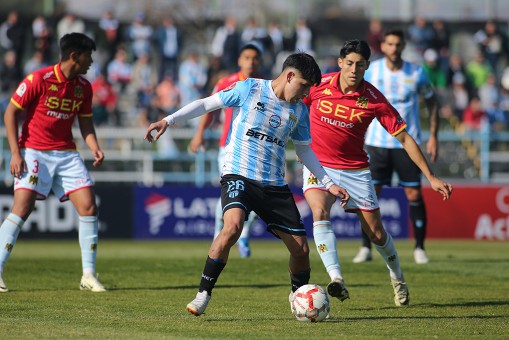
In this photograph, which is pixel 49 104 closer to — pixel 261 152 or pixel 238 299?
pixel 238 299

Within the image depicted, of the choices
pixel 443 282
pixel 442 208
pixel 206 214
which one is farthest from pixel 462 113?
pixel 443 282

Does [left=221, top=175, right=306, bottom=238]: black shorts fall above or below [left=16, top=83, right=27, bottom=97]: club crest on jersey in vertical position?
below

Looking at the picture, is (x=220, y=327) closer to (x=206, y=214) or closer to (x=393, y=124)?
(x=393, y=124)

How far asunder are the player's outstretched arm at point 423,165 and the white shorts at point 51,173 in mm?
3520

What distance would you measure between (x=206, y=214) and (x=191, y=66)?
22.7 ft

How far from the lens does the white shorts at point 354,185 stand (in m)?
9.91

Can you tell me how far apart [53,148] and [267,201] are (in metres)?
3.26

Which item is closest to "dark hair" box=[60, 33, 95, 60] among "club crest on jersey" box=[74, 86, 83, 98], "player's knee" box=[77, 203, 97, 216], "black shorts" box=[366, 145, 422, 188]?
"club crest on jersey" box=[74, 86, 83, 98]

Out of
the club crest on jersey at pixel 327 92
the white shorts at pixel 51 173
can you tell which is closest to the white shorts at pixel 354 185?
the club crest on jersey at pixel 327 92

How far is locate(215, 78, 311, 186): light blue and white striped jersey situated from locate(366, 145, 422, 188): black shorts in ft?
18.4

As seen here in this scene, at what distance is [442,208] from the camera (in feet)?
68.8

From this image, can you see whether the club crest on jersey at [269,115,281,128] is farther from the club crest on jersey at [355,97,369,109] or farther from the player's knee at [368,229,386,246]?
the player's knee at [368,229,386,246]

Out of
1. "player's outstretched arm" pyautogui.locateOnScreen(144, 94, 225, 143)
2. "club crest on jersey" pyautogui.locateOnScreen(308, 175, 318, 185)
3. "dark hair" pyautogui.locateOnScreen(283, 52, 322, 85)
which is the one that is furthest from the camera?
"club crest on jersey" pyautogui.locateOnScreen(308, 175, 318, 185)

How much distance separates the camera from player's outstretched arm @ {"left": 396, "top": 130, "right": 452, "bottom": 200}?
8992 mm
